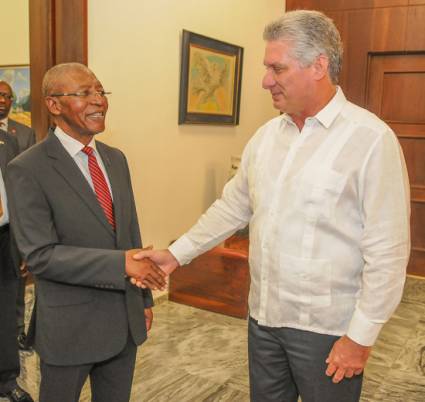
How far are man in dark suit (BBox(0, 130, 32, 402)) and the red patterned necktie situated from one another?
0.88m

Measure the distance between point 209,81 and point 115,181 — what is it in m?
2.75

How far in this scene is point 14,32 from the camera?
130 inches

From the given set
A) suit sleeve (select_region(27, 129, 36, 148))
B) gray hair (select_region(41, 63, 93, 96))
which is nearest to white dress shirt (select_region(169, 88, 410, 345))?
gray hair (select_region(41, 63, 93, 96))

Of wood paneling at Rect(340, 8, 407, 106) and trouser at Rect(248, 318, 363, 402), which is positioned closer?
trouser at Rect(248, 318, 363, 402)

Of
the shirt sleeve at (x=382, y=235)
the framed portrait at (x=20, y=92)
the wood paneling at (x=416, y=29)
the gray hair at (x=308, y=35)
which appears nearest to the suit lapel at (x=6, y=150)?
the framed portrait at (x=20, y=92)

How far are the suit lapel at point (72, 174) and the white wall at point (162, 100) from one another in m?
1.76

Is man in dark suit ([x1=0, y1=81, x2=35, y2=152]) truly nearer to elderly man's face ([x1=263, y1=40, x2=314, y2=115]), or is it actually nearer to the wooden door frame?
the wooden door frame

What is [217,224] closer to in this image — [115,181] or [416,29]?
[115,181]

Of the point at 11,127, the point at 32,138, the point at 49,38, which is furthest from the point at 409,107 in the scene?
the point at 11,127

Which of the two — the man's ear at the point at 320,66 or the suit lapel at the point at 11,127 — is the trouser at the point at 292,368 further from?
the suit lapel at the point at 11,127

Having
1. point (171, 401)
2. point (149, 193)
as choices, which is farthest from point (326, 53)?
point (149, 193)

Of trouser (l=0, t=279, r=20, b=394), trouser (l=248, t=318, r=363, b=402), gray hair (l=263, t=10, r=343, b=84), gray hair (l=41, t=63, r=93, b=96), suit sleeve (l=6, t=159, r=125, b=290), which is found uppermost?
gray hair (l=263, t=10, r=343, b=84)

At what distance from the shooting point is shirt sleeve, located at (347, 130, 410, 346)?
137 centimetres

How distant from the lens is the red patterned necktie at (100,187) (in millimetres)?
1636
